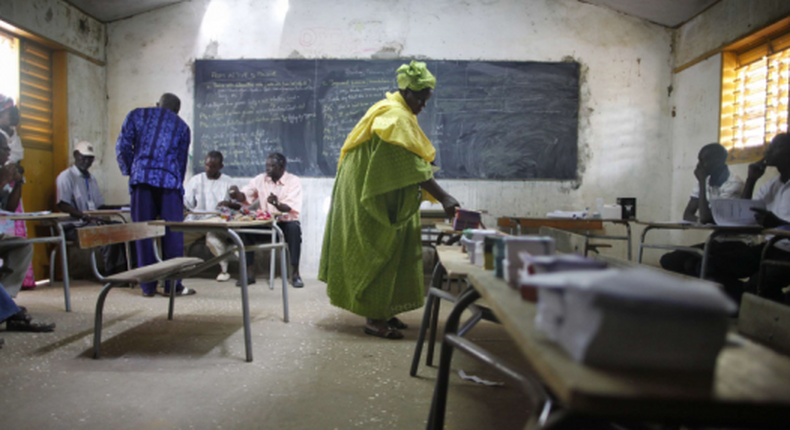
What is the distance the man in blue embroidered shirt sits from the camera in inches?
134

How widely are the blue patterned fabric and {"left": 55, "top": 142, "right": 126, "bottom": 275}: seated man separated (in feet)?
3.18

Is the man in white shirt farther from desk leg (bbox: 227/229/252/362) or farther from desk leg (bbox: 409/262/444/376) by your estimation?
desk leg (bbox: 227/229/252/362)

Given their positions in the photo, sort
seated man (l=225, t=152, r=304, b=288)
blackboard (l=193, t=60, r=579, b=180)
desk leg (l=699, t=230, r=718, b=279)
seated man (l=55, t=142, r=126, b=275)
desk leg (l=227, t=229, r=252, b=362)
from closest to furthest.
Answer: desk leg (l=227, t=229, r=252, b=362) → desk leg (l=699, t=230, r=718, b=279) → seated man (l=55, t=142, r=126, b=275) → seated man (l=225, t=152, r=304, b=288) → blackboard (l=193, t=60, r=579, b=180)

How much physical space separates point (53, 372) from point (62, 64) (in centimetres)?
421

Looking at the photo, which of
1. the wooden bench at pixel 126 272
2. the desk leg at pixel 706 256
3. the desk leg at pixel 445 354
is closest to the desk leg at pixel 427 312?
the desk leg at pixel 445 354

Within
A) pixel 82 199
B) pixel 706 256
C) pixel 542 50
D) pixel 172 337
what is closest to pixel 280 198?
pixel 82 199

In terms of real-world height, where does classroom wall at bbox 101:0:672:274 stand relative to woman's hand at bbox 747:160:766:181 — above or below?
above

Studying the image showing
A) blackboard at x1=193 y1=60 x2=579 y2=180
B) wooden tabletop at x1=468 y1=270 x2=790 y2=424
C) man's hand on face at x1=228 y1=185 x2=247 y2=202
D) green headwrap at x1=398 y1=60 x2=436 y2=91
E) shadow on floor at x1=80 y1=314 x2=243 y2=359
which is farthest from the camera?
blackboard at x1=193 y1=60 x2=579 y2=180

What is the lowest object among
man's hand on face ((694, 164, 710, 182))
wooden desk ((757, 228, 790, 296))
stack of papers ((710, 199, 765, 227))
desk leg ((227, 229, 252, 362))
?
desk leg ((227, 229, 252, 362))

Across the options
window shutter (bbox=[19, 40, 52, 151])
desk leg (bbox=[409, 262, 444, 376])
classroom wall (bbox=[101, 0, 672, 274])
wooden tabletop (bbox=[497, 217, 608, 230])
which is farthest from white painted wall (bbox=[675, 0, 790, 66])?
window shutter (bbox=[19, 40, 52, 151])

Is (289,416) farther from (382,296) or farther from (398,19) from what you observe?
(398,19)

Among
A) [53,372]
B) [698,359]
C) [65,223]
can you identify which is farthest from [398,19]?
[698,359]

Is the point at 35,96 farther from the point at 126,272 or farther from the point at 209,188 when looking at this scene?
the point at 126,272

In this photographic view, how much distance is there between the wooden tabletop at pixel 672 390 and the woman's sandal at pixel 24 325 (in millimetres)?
3009
